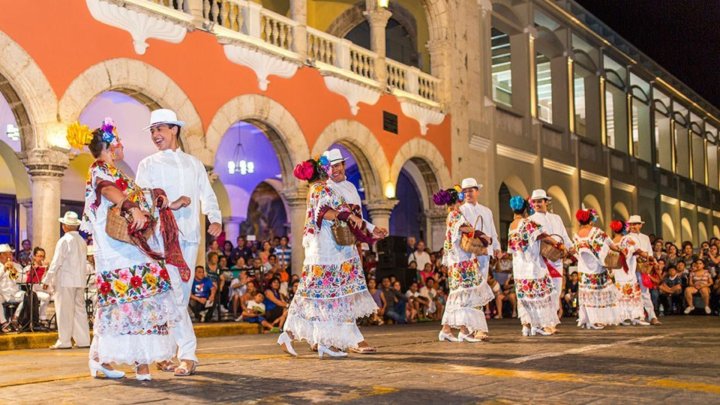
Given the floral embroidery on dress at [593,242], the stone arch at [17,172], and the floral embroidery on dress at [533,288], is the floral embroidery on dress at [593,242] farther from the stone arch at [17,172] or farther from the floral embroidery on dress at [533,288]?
the stone arch at [17,172]

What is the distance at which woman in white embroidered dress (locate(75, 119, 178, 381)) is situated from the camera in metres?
5.26

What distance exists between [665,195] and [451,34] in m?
17.7

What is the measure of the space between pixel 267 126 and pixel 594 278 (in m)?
6.84

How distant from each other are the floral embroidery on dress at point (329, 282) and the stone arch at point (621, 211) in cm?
2379

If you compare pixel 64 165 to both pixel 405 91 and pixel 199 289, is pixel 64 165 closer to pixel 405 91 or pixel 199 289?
pixel 199 289

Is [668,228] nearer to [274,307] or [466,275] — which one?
[274,307]

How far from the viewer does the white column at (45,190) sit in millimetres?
11500

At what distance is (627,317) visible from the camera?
12383mm

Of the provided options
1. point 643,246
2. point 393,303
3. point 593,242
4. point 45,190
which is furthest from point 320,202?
point 393,303

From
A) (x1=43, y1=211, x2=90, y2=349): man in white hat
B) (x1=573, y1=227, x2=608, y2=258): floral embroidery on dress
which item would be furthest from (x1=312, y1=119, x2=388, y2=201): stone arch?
(x1=43, y1=211, x2=90, y2=349): man in white hat

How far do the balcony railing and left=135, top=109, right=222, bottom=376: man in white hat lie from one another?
7433 millimetres

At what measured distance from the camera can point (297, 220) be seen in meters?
15.9

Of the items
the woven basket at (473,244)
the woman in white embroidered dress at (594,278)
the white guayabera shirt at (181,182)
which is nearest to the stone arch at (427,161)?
the woman in white embroidered dress at (594,278)

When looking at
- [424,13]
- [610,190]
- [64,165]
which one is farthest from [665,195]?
[64,165]
